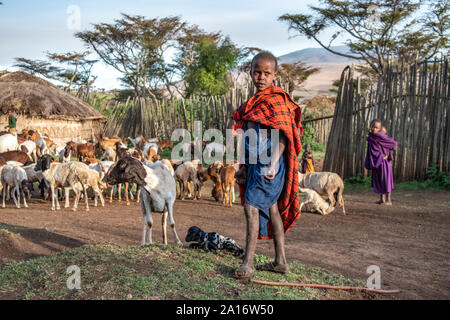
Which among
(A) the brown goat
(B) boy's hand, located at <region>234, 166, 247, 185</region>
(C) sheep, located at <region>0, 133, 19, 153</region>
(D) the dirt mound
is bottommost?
(D) the dirt mound

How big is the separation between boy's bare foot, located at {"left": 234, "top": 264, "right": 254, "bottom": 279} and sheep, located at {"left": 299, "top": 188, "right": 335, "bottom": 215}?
545cm

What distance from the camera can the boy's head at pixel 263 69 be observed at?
3.75 meters

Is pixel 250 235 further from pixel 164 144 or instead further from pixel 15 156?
pixel 164 144

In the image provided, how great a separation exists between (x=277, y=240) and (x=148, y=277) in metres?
1.20

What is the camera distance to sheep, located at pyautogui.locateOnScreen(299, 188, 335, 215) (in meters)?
9.01

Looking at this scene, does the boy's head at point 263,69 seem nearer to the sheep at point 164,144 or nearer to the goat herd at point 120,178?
the goat herd at point 120,178

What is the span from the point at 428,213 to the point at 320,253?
4026 mm

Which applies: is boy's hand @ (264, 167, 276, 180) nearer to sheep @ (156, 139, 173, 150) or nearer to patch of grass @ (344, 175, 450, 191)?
patch of grass @ (344, 175, 450, 191)

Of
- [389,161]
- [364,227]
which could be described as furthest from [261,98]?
[389,161]

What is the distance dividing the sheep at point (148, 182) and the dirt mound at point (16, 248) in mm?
1432

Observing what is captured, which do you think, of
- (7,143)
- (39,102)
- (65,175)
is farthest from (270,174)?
(39,102)

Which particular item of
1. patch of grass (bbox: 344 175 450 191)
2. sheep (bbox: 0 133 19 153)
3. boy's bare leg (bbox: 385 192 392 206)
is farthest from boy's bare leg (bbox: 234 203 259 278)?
sheep (bbox: 0 133 19 153)

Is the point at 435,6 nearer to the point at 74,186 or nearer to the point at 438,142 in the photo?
the point at 438,142
